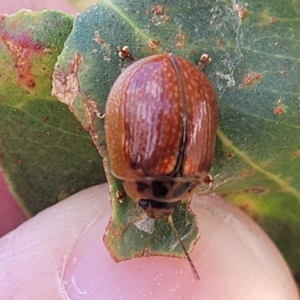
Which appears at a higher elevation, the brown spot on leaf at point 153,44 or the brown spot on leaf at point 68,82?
the brown spot on leaf at point 153,44

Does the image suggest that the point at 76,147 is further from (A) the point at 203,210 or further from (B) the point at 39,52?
(A) the point at 203,210

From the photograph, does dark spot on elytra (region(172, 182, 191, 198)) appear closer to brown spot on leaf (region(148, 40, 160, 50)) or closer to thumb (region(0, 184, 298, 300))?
thumb (region(0, 184, 298, 300))

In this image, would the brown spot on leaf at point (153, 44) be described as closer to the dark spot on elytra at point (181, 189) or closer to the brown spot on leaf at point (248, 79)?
the brown spot on leaf at point (248, 79)

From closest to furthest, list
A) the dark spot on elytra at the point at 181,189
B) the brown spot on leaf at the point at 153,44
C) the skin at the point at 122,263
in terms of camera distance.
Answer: the brown spot on leaf at the point at 153,44
the dark spot on elytra at the point at 181,189
the skin at the point at 122,263

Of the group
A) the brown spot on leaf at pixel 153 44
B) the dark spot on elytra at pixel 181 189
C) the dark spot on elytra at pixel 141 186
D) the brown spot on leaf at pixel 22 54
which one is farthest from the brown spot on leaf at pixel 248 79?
the brown spot on leaf at pixel 22 54

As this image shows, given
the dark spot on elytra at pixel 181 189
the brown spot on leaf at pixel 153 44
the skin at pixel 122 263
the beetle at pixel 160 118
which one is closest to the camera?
the beetle at pixel 160 118

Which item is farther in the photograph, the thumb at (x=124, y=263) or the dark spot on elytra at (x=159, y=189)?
the thumb at (x=124, y=263)

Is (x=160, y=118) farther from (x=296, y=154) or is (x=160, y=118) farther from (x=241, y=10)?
(x=296, y=154)

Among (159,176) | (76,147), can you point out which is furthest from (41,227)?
(159,176)
